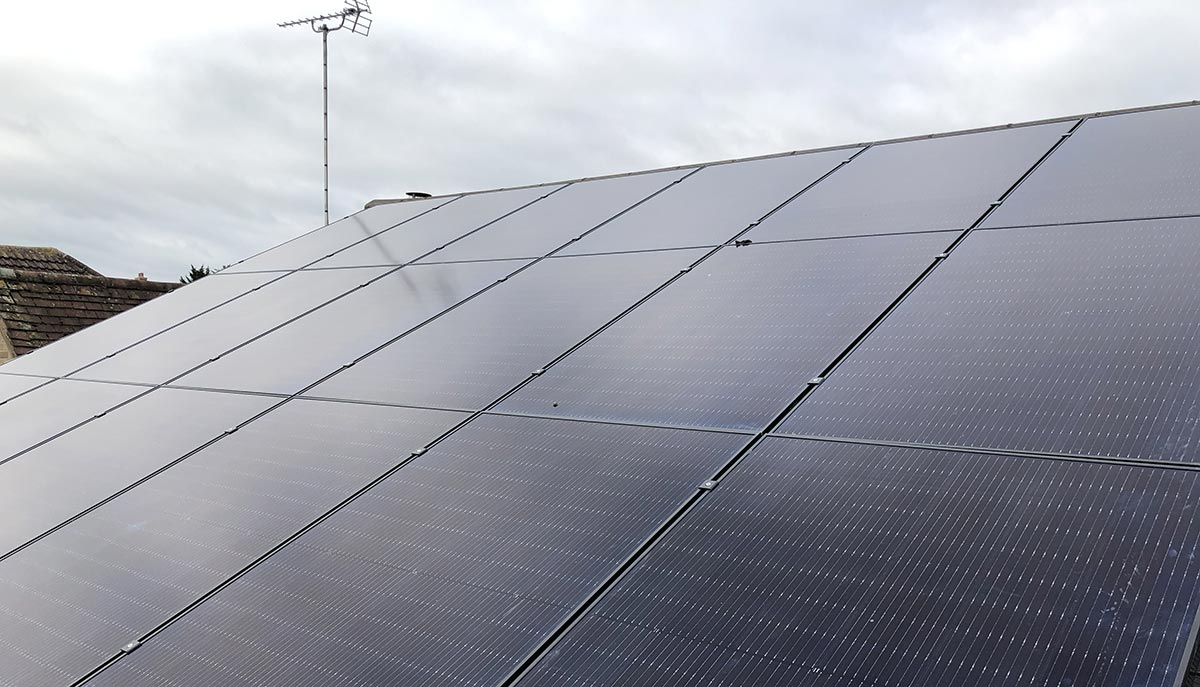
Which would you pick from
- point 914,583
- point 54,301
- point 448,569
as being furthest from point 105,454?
point 54,301

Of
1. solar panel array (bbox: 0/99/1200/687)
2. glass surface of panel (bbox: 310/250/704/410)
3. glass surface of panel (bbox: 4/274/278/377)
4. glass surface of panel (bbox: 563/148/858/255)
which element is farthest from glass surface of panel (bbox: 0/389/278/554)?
glass surface of panel (bbox: 563/148/858/255)

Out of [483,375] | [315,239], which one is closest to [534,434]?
[483,375]

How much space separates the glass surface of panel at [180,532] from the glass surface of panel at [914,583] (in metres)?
2.00

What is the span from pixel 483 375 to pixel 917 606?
3214mm

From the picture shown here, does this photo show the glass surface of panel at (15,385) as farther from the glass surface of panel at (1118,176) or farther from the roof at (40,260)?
the glass surface of panel at (1118,176)

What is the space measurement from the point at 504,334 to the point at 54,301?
11.2 m

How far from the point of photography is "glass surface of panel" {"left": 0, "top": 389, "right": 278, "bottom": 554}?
557cm

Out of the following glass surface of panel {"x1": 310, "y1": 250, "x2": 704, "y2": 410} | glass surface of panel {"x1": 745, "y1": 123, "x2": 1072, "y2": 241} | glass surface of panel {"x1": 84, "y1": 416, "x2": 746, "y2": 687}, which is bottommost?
glass surface of panel {"x1": 84, "y1": 416, "x2": 746, "y2": 687}

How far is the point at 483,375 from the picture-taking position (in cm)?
558

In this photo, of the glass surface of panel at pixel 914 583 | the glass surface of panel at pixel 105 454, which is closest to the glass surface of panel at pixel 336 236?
the glass surface of panel at pixel 105 454

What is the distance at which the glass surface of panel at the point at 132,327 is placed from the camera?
30.3 ft

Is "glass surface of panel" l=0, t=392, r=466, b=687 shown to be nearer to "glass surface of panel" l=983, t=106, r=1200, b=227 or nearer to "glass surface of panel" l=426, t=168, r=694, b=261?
"glass surface of panel" l=426, t=168, r=694, b=261

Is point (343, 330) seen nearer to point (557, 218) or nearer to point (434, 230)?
point (557, 218)

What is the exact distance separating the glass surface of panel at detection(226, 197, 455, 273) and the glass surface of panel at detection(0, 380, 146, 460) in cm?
283
